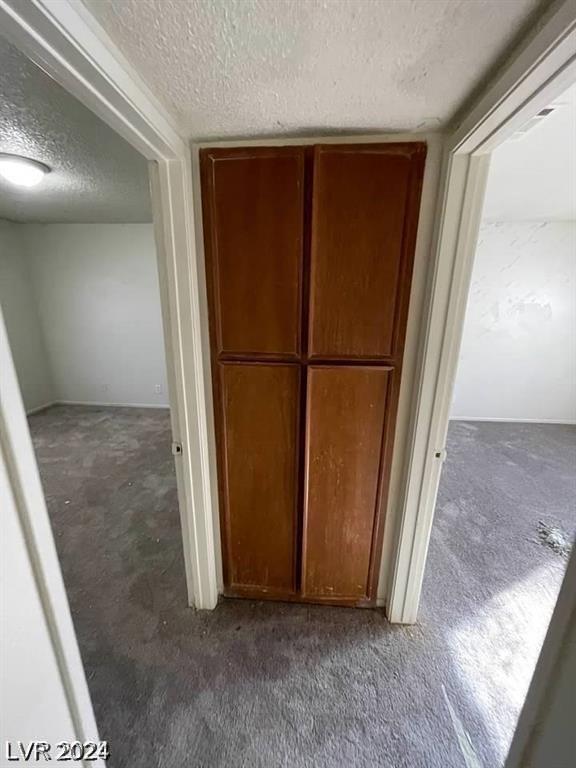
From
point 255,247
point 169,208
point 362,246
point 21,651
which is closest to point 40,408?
point 169,208

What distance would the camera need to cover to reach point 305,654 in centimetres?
139

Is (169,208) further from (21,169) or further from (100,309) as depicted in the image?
(100,309)

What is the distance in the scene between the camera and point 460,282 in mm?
1145

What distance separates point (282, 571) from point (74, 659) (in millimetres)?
1048

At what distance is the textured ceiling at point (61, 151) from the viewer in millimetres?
1229

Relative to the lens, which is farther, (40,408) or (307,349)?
(40,408)

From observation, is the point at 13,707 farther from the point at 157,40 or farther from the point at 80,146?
the point at 80,146

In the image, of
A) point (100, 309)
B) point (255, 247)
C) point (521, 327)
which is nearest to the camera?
point (255, 247)

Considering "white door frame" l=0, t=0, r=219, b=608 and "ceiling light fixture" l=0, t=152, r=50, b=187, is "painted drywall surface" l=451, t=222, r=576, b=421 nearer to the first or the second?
"white door frame" l=0, t=0, r=219, b=608

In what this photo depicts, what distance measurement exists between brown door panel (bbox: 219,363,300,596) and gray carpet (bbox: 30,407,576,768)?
0.24m

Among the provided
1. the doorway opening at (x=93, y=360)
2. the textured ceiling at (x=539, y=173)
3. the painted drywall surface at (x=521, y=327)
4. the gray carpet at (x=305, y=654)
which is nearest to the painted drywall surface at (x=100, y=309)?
the doorway opening at (x=93, y=360)

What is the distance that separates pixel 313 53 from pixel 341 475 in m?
1.39

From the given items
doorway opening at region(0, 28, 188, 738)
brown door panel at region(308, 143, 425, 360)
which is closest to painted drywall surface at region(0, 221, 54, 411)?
doorway opening at region(0, 28, 188, 738)

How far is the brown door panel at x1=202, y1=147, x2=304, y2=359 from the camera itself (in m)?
1.17
